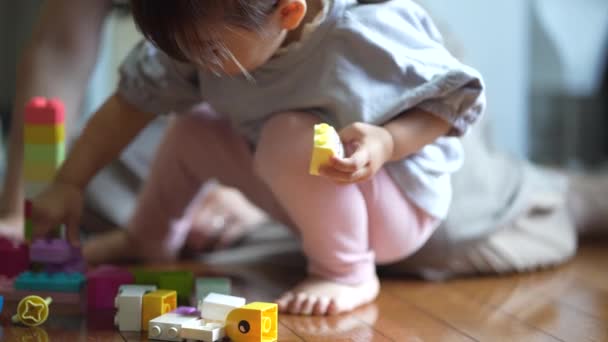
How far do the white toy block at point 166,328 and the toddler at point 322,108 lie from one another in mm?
167

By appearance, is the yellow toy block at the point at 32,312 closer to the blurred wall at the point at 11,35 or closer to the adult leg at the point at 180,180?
the adult leg at the point at 180,180

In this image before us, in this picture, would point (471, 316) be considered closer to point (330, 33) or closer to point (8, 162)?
point (330, 33)

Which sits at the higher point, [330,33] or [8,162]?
[330,33]

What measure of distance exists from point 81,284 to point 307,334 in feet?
0.87

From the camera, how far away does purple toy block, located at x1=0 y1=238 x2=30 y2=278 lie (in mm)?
977

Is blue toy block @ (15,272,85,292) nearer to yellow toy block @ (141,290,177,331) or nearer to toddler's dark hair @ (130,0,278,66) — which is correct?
yellow toy block @ (141,290,177,331)

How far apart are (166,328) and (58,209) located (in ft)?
0.98

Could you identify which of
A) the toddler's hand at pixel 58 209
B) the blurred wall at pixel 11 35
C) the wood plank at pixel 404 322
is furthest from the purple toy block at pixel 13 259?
the blurred wall at pixel 11 35

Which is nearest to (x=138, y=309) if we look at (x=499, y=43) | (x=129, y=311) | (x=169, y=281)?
(x=129, y=311)

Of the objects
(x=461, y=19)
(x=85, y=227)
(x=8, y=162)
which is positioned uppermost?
(x=461, y=19)

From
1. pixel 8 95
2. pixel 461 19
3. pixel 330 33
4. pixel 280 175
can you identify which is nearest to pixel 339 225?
pixel 280 175

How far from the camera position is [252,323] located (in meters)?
0.76

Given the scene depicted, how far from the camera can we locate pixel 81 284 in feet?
3.03

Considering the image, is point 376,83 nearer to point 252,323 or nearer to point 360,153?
point 360,153
